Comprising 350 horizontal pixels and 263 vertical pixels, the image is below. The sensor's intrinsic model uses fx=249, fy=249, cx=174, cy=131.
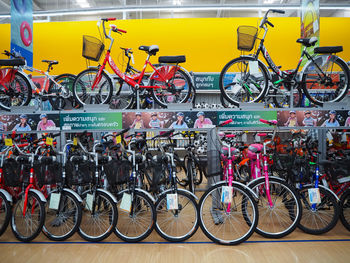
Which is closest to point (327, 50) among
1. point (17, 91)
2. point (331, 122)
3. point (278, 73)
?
point (278, 73)

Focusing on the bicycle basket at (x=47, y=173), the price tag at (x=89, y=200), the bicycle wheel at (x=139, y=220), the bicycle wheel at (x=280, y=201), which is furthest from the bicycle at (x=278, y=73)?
the bicycle basket at (x=47, y=173)

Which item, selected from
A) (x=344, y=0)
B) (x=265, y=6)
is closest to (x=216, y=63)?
(x=265, y=6)

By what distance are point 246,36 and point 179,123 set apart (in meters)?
1.47

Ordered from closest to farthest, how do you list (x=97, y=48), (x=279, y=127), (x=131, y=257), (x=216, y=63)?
(x=131, y=257) → (x=279, y=127) → (x=97, y=48) → (x=216, y=63)

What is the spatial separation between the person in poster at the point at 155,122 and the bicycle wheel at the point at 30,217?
1582 mm

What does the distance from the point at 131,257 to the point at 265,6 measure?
7199 millimetres

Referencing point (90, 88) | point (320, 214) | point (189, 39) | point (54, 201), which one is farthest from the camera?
point (189, 39)

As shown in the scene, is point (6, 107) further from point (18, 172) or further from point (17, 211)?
point (17, 211)

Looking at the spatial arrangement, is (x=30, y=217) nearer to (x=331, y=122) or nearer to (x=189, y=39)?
(x=331, y=122)

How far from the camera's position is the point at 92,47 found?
3.49 m

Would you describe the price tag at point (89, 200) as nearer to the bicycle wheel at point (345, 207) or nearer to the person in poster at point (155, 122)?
the person in poster at point (155, 122)

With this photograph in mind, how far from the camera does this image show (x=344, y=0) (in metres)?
7.73

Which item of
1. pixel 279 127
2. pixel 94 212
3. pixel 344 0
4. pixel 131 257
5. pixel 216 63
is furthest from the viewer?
pixel 344 0

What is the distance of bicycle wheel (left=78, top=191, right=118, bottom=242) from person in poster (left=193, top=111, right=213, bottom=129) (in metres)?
1.45
